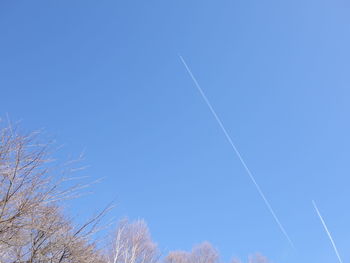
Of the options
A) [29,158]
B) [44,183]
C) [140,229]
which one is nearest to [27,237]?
[44,183]

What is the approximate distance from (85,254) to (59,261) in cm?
51

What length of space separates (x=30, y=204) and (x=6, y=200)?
295 millimetres

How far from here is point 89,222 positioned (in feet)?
16.8

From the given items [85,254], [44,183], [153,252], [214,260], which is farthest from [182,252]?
[44,183]

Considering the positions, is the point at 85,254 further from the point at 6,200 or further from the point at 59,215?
the point at 6,200

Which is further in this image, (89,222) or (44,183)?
(89,222)

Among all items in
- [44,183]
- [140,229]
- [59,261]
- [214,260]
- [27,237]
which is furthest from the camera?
[214,260]

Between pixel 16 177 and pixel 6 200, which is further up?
pixel 16 177

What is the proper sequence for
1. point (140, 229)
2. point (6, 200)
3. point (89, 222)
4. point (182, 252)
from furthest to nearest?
1. point (182, 252)
2. point (140, 229)
3. point (89, 222)
4. point (6, 200)

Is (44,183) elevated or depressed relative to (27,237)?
elevated

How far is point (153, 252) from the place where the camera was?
73.3 ft

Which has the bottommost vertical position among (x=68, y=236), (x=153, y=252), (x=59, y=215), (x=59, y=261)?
(x=59, y=261)

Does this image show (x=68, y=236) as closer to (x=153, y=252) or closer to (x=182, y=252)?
(x=153, y=252)

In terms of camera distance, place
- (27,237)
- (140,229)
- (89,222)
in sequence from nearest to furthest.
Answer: (27,237)
(89,222)
(140,229)
